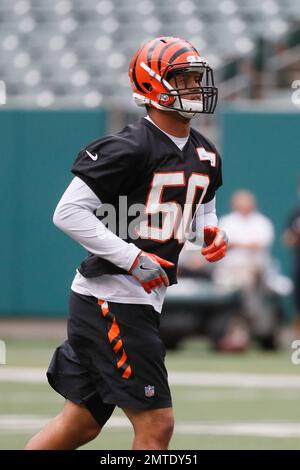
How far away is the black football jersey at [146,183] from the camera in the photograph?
4.50m

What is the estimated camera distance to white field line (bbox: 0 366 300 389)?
963 centimetres

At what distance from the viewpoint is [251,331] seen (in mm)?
12328

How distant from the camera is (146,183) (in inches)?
181

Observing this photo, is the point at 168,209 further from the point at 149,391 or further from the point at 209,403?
the point at 209,403

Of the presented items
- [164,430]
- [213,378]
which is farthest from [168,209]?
[213,378]

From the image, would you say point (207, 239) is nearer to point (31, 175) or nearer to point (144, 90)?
point (144, 90)

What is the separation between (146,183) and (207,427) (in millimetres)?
3227

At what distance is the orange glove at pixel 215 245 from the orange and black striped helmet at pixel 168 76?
1.71 ft

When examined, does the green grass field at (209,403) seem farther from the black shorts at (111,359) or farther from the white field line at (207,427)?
the black shorts at (111,359)

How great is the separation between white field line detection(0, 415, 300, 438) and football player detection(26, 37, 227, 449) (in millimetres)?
2544

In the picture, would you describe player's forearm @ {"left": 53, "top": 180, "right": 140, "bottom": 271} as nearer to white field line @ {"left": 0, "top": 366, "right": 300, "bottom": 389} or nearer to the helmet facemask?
the helmet facemask

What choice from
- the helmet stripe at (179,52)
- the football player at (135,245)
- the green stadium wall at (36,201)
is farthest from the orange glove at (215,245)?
Answer: the green stadium wall at (36,201)

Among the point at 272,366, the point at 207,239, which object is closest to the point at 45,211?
the point at 272,366

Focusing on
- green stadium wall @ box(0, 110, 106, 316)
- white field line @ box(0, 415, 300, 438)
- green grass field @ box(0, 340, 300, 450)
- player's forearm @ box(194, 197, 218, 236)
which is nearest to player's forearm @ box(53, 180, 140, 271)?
player's forearm @ box(194, 197, 218, 236)
